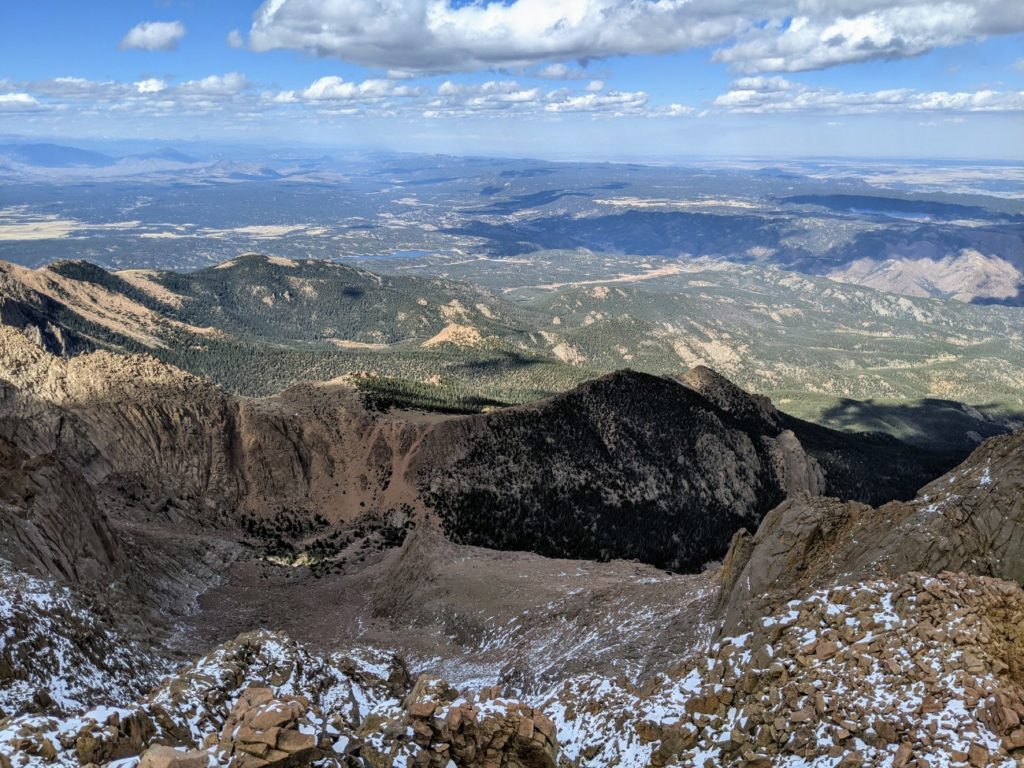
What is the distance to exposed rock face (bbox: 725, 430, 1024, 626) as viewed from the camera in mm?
29156

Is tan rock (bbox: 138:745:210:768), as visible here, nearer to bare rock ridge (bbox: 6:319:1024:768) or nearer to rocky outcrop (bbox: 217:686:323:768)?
bare rock ridge (bbox: 6:319:1024:768)

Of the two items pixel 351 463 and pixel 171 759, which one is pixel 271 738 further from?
pixel 351 463

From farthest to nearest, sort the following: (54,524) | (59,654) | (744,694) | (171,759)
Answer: (54,524) < (59,654) < (744,694) < (171,759)

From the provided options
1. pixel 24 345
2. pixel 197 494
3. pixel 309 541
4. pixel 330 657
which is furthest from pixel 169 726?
pixel 24 345

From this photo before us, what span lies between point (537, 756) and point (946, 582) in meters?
15.1

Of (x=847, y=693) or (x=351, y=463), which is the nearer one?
(x=847, y=693)

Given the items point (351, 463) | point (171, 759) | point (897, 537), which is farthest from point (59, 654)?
point (351, 463)

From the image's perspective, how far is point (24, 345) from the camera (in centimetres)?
8931

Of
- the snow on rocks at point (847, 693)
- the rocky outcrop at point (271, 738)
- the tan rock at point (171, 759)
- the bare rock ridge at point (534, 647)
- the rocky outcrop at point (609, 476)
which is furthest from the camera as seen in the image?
the rocky outcrop at point (609, 476)

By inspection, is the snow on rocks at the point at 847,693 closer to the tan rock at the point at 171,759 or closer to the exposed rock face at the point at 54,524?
the tan rock at the point at 171,759

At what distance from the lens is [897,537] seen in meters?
31.0

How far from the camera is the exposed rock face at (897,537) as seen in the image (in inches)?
1148

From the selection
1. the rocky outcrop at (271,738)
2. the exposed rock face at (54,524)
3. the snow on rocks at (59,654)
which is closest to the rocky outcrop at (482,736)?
the rocky outcrop at (271,738)

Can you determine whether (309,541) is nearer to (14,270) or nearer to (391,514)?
(391,514)
